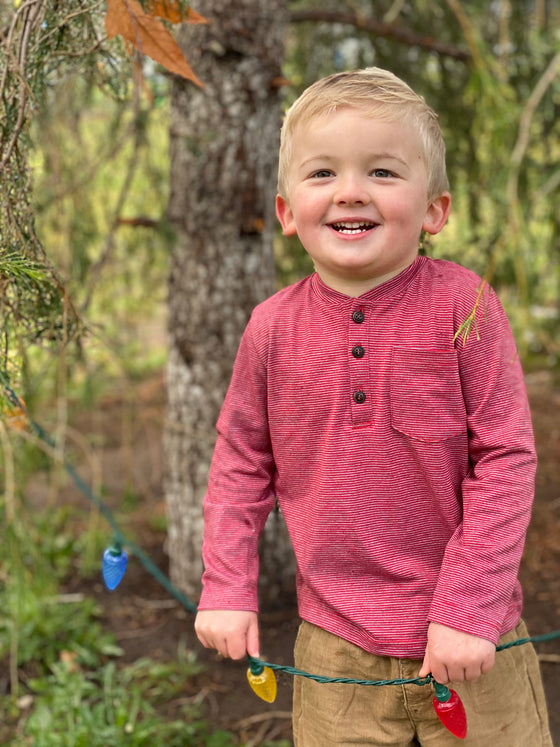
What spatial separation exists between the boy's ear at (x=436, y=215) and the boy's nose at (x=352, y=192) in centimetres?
18

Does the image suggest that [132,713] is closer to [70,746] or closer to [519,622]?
[70,746]

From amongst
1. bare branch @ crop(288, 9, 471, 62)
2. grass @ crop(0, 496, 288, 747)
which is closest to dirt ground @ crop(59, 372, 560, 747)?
grass @ crop(0, 496, 288, 747)

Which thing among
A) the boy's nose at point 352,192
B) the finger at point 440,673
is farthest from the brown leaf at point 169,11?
the finger at point 440,673

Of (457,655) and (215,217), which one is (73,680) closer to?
(215,217)

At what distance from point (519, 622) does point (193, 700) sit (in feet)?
5.51

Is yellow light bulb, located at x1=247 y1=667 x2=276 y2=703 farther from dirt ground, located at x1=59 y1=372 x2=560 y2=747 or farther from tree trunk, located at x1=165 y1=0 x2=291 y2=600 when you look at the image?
tree trunk, located at x1=165 y1=0 x2=291 y2=600

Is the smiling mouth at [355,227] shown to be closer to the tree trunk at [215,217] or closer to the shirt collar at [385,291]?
the shirt collar at [385,291]

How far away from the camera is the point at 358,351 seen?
1.39 m

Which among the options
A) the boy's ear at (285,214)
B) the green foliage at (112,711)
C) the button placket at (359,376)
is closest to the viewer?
the button placket at (359,376)

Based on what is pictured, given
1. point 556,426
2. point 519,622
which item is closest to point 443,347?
point 519,622

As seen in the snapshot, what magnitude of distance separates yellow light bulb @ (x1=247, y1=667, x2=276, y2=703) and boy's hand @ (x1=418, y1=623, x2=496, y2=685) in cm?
31

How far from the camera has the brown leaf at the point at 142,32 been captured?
1.47m

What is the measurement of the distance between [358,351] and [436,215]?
0.32 m

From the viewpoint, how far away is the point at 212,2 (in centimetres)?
282
